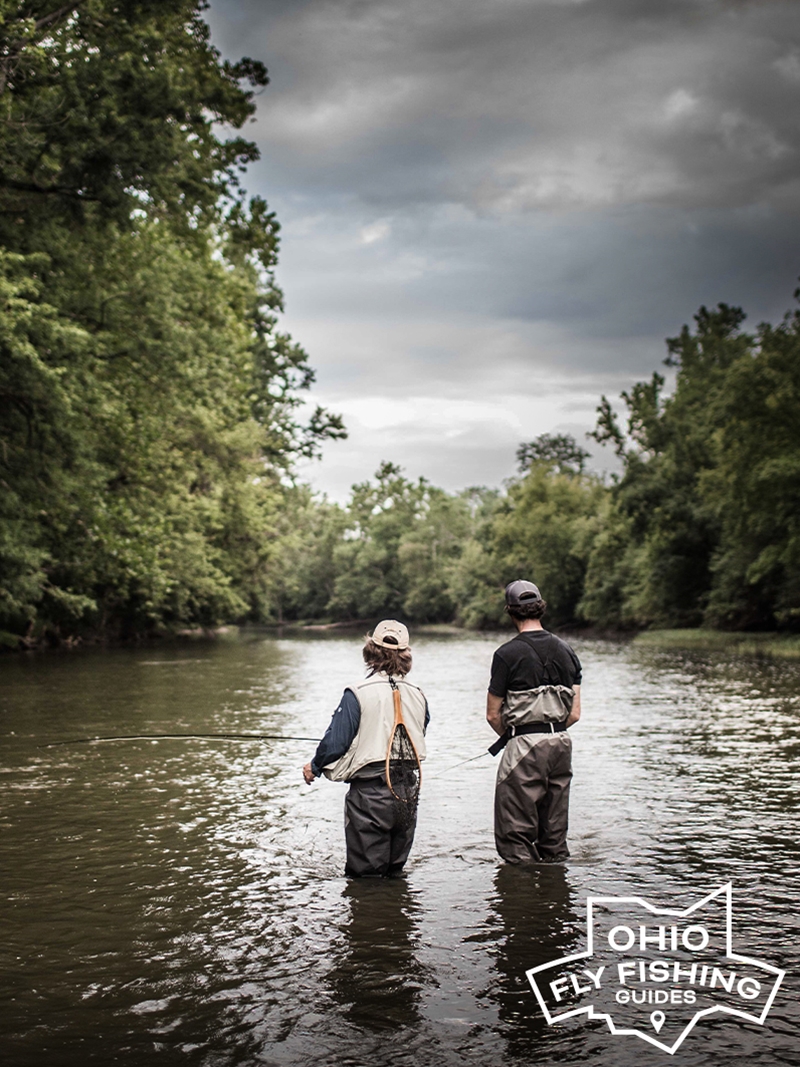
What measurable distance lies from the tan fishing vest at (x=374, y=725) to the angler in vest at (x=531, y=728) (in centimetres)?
59

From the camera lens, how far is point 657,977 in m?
5.17

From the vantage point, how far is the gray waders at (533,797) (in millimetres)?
6961

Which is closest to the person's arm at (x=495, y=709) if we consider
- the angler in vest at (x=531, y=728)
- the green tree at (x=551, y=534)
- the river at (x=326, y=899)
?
the angler in vest at (x=531, y=728)

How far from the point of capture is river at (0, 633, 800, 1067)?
447cm

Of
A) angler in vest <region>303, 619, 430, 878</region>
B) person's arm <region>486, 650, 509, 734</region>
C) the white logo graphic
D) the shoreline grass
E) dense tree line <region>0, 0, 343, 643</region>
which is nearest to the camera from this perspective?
the white logo graphic

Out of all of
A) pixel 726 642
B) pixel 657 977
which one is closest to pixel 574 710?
pixel 657 977

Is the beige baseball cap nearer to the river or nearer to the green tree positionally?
the river

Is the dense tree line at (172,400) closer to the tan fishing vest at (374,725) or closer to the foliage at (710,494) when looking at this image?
the foliage at (710,494)

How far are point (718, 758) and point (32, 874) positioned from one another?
827 centimetres

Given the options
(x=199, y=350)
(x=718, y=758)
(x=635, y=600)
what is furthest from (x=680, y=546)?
(x=718, y=758)

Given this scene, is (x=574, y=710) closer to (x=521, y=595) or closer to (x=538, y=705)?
(x=538, y=705)

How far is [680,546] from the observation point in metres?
55.9

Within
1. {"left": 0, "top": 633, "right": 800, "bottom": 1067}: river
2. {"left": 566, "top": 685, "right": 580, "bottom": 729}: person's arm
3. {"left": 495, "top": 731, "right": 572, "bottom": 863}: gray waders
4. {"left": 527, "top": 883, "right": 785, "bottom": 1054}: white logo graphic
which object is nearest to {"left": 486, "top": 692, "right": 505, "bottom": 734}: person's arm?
{"left": 495, "top": 731, "right": 572, "bottom": 863}: gray waders

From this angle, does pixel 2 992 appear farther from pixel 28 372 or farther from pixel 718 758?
pixel 28 372
